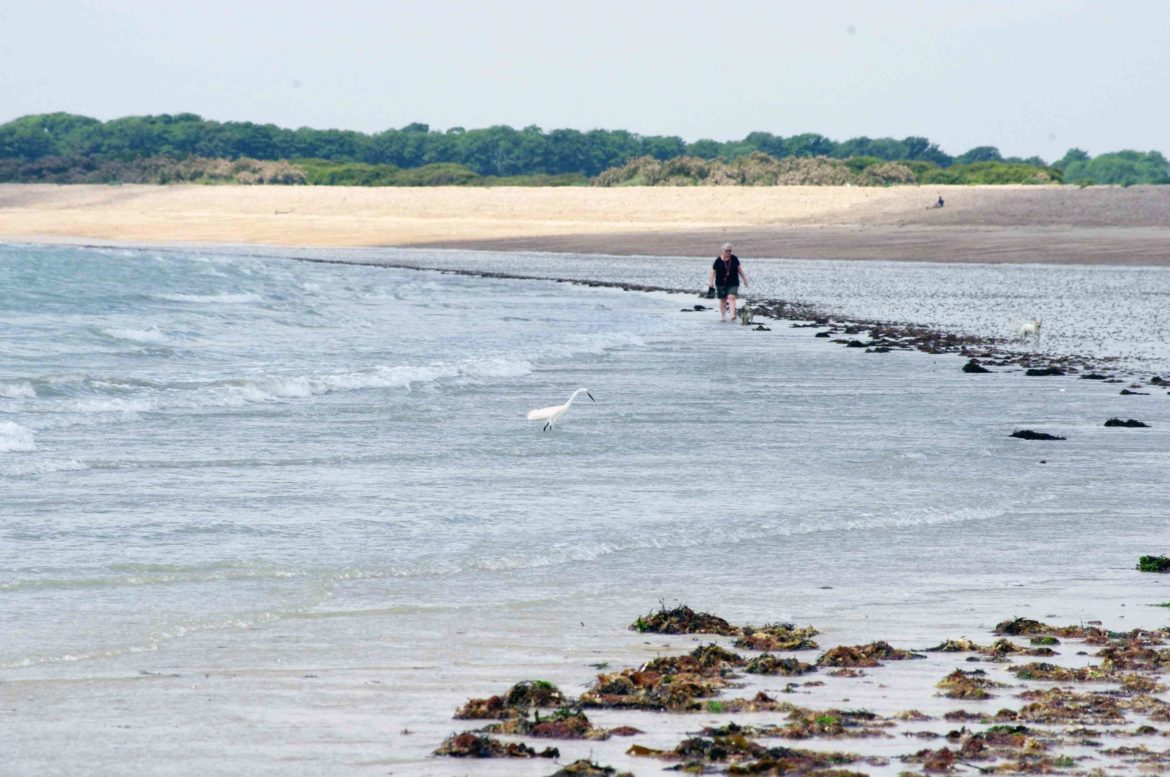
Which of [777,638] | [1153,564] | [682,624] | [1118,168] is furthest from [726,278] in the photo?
[1118,168]

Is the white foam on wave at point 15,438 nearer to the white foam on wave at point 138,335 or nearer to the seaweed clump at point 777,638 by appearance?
the seaweed clump at point 777,638

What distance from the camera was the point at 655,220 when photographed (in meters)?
78.3

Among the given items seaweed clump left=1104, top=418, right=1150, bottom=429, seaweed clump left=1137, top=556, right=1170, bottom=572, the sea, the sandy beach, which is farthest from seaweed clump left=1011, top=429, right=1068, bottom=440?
the sandy beach

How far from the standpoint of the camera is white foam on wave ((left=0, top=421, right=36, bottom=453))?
12062mm

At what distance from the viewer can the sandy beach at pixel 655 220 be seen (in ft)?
195

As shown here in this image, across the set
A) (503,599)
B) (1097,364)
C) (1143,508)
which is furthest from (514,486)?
(1097,364)

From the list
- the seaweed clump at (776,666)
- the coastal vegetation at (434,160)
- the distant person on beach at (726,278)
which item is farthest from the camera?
the coastal vegetation at (434,160)

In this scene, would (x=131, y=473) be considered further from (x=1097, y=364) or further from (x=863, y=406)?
(x=1097, y=364)

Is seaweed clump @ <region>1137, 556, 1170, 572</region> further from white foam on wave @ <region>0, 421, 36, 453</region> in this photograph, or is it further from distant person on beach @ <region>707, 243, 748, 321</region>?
distant person on beach @ <region>707, 243, 748, 321</region>

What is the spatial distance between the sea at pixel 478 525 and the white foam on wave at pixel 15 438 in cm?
5

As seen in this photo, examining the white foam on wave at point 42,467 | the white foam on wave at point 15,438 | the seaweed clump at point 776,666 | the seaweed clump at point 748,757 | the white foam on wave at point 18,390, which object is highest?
the seaweed clump at point 748,757

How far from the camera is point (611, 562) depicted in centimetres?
849

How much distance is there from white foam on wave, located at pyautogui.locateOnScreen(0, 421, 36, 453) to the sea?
45 millimetres

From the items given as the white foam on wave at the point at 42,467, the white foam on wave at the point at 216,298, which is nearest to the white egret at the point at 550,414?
the white foam on wave at the point at 42,467
